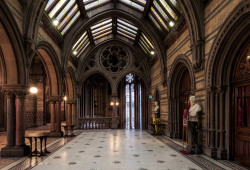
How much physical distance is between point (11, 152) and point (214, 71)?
7.02 meters

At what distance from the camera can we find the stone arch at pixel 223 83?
19.7 feet

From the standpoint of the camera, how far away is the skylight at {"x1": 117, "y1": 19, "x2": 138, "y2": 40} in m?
15.1

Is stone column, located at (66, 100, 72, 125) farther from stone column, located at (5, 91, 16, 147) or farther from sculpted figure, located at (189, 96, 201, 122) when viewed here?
sculpted figure, located at (189, 96, 201, 122)

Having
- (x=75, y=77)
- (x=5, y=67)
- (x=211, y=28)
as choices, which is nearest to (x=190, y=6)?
(x=211, y=28)

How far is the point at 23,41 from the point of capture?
7.18m

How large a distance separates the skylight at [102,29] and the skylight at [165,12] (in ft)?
13.2

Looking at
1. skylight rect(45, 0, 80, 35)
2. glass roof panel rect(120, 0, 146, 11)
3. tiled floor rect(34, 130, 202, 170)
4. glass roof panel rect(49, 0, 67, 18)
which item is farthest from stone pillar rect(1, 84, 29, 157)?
glass roof panel rect(120, 0, 146, 11)

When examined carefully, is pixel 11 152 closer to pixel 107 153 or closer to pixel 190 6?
pixel 107 153

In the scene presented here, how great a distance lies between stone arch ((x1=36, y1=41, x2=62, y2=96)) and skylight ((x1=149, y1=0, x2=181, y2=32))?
221 inches

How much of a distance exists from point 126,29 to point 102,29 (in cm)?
181

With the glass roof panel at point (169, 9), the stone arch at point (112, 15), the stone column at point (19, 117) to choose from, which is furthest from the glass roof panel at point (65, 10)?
the stone column at point (19, 117)

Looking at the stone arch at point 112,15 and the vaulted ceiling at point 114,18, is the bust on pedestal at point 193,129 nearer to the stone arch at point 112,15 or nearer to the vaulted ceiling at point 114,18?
the vaulted ceiling at point 114,18

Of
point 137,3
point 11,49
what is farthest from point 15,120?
point 137,3

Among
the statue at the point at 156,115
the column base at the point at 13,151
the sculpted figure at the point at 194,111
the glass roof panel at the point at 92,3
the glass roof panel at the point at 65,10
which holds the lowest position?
the column base at the point at 13,151
